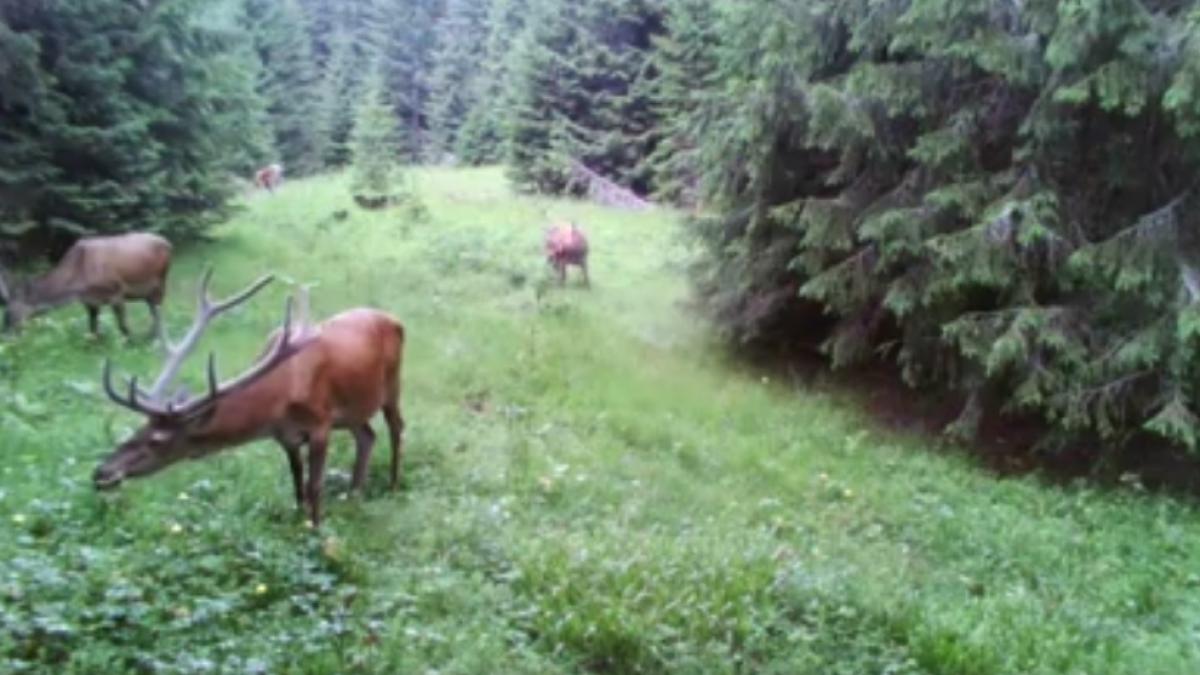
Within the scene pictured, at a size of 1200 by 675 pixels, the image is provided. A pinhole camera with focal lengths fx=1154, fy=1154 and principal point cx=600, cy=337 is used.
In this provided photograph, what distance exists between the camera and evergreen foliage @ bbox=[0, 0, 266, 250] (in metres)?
12.9

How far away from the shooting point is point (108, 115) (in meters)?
14.0

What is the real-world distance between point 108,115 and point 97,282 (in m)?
3.59

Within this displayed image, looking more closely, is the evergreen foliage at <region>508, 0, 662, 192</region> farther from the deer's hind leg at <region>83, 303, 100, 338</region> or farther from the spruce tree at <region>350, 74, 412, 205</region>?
the deer's hind leg at <region>83, 303, 100, 338</region>

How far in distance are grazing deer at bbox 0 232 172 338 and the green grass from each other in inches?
11.2

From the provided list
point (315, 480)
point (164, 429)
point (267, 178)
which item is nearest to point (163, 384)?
point (164, 429)

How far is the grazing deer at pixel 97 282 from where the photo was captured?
11.1 metres

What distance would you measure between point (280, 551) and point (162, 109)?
10329 millimetres

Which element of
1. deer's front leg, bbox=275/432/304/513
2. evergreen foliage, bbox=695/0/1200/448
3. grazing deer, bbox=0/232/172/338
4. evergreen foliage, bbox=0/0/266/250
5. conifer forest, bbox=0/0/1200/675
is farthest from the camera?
evergreen foliage, bbox=0/0/266/250

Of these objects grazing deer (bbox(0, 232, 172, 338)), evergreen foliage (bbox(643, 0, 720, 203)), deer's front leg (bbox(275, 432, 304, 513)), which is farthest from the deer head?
evergreen foliage (bbox(643, 0, 720, 203))

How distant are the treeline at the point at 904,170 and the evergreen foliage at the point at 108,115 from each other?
1.3 inches

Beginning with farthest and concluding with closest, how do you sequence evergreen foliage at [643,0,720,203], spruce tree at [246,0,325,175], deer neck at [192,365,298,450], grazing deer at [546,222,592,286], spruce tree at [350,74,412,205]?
spruce tree at [246,0,325,175]
evergreen foliage at [643,0,720,203]
spruce tree at [350,74,412,205]
grazing deer at [546,222,592,286]
deer neck at [192,365,298,450]

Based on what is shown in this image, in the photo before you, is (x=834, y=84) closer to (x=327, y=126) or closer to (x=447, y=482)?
(x=447, y=482)

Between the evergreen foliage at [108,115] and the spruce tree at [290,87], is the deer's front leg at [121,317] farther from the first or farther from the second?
the spruce tree at [290,87]

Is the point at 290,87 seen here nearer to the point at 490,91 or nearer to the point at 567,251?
the point at 490,91
